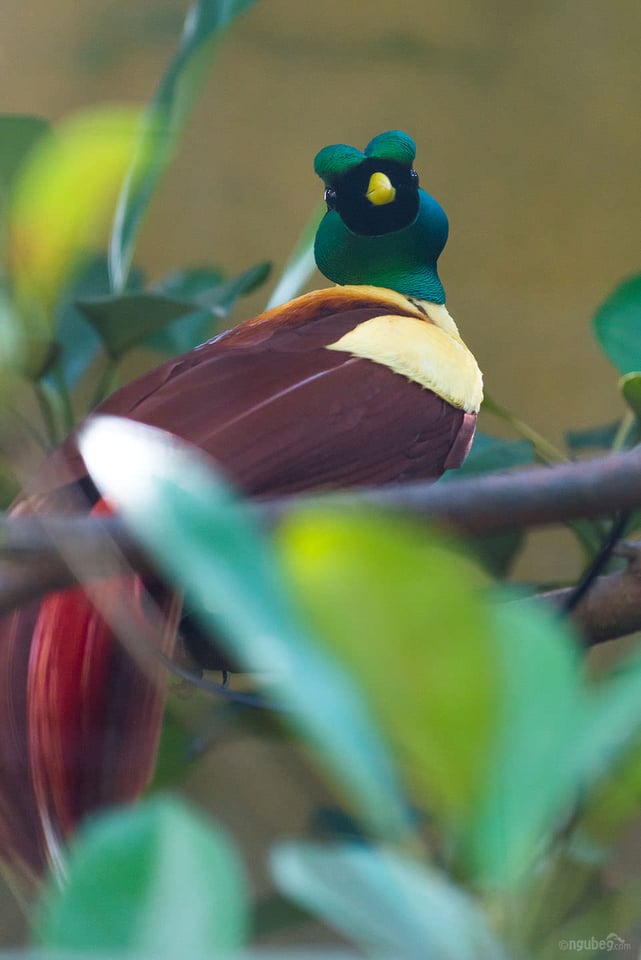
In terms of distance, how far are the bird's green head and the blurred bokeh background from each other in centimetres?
16

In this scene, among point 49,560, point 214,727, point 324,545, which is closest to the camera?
point 324,545

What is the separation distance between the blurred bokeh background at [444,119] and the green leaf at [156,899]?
73cm

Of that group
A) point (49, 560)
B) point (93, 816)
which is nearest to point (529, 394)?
point (93, 816)

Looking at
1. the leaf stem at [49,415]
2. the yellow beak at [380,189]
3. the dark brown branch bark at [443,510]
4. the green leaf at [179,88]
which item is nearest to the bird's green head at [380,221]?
the yellow beak at [380,189]

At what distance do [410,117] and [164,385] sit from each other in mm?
434

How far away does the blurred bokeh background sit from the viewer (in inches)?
34.9

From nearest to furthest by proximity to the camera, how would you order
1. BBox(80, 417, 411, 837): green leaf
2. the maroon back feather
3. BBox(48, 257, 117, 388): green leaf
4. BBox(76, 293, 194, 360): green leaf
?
BBox(80, 417, 411, 837): green leaf → the maroon back feather → BBox(76, 293, 194, 360): green leaf → BBox(48, 257, 117, 388): green leaf

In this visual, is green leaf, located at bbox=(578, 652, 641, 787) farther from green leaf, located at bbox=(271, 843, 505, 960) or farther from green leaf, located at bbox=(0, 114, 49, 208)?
green leaf, located at bbox=(0, 114, 49, 208)

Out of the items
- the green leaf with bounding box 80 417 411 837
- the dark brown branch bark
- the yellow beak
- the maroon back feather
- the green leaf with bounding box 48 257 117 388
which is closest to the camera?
the green leaf with bounding box 80 417 411 837

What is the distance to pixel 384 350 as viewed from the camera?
1.99 ft

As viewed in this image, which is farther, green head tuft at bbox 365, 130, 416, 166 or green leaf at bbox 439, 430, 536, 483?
green leaf at bbox 439, 430, 536, 483

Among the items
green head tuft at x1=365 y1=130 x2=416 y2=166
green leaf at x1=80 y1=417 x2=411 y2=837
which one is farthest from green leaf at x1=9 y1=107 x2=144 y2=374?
green head tuft at x1=365 y1=130 x2=416 y2=166

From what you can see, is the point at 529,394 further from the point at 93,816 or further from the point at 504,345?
the point at 93,816

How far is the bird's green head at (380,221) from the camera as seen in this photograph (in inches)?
25.4
